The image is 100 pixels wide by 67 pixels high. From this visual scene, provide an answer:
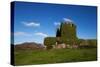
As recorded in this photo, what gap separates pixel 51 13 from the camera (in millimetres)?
2359

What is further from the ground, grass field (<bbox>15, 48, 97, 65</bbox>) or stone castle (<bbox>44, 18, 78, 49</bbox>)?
stone castle (<bbox>44, 18, 78, 49</bbox>)

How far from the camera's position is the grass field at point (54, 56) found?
2.21 meters

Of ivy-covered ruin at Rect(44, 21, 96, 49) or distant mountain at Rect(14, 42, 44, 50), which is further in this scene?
ivy-covered ruin at Rect(44, 21, 96, 49)

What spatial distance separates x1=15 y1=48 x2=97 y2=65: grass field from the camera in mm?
2215

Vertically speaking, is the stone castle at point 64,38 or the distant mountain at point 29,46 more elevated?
the stone castle at point 64,38

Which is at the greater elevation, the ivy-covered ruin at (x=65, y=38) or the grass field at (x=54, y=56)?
the ivy-covered ruin at (x=65, y=38)

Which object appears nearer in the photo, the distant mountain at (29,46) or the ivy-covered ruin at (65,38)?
the distant mountain at (29,46)

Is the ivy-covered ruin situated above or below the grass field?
above

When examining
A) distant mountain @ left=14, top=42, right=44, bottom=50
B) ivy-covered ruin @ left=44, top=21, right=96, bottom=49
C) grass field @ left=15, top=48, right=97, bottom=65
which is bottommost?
grass field @ left=15, top=48, right=97, bottom=65

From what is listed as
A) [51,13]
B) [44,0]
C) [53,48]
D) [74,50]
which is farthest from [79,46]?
[44,0]

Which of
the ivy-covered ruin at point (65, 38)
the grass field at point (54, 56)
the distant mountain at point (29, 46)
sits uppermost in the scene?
the ivy-covered ruin at point (65, 38)

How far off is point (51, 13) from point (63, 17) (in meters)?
0.14

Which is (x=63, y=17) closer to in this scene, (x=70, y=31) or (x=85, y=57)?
(x=70, y=31)

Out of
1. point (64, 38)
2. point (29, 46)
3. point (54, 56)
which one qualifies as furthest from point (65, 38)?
point (29, 46)
